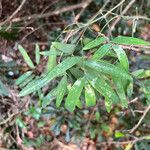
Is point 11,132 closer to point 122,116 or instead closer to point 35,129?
point 35,129

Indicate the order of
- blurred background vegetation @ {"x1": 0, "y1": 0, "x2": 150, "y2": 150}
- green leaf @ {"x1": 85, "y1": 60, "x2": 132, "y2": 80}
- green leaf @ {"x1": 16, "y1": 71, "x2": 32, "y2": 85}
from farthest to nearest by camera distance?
blurred background vegetation @ {"x1": 0, "y1": 0, "x2": 150, "y2": 150}, green leaf @ {"x1": 16, "y1": 71, "x2": 32, "y2": 85}, green leaf @ {"x1": 85, "y1": 60, "x2": 132, "y2": 80}

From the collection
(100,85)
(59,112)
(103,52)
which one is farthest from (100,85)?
(59,112)

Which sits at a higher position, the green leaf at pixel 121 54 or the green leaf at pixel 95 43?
the green leaf at pixel 95 43

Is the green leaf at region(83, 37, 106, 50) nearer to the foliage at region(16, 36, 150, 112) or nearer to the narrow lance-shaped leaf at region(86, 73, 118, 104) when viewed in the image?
the foliage at region(16, 36, 150, 112)

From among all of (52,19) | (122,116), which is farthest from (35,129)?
(52,19)

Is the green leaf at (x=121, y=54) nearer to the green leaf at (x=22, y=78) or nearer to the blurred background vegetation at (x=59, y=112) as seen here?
the green leaf at (x=22, y=78)

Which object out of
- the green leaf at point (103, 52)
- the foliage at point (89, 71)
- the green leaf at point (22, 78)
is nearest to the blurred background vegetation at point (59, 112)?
the green leaf at point (22, 78)

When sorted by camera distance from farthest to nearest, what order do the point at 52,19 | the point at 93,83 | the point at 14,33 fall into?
1. the point at 52,19
2. the point at 14,33
3. the point at 93,83

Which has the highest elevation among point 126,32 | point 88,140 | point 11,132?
point 126,32

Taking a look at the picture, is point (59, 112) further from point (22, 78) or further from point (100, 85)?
point (100, 85)

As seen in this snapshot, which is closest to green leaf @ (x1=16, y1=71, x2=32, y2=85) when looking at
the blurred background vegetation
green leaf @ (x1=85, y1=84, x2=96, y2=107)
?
the blurred background vegetation

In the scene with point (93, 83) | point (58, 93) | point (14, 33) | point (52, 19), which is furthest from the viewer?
point (52, 19)
